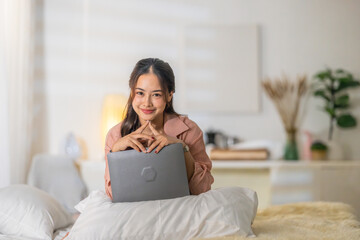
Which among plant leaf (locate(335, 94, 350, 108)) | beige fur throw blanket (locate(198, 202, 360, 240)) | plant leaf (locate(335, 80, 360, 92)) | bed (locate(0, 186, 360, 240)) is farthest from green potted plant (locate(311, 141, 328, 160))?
bed (locate(0, 186, 360, 240))

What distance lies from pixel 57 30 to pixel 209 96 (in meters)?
1.38

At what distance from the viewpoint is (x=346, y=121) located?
3818mm

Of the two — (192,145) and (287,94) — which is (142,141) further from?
(287,94)

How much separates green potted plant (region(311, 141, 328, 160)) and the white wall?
10.4 inches

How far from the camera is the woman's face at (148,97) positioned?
1.69 meters

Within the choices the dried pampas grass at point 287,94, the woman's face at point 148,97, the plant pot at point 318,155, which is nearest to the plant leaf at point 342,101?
the dried pampas grass at point 287,94

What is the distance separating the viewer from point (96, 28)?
4.09 m

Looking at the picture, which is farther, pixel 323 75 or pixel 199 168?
pixel 323 75

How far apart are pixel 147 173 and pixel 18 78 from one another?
7.96 feet

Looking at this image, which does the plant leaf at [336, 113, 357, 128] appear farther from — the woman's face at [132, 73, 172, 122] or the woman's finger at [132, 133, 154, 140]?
the woman's finger at [132, 133, 154, 140]

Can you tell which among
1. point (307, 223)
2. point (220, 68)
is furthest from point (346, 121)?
point (307, 223)

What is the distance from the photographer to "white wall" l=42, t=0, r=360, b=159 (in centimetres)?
394

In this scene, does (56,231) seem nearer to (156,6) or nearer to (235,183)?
(235,183)

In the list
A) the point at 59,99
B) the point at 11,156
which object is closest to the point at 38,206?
the point at 11,156
